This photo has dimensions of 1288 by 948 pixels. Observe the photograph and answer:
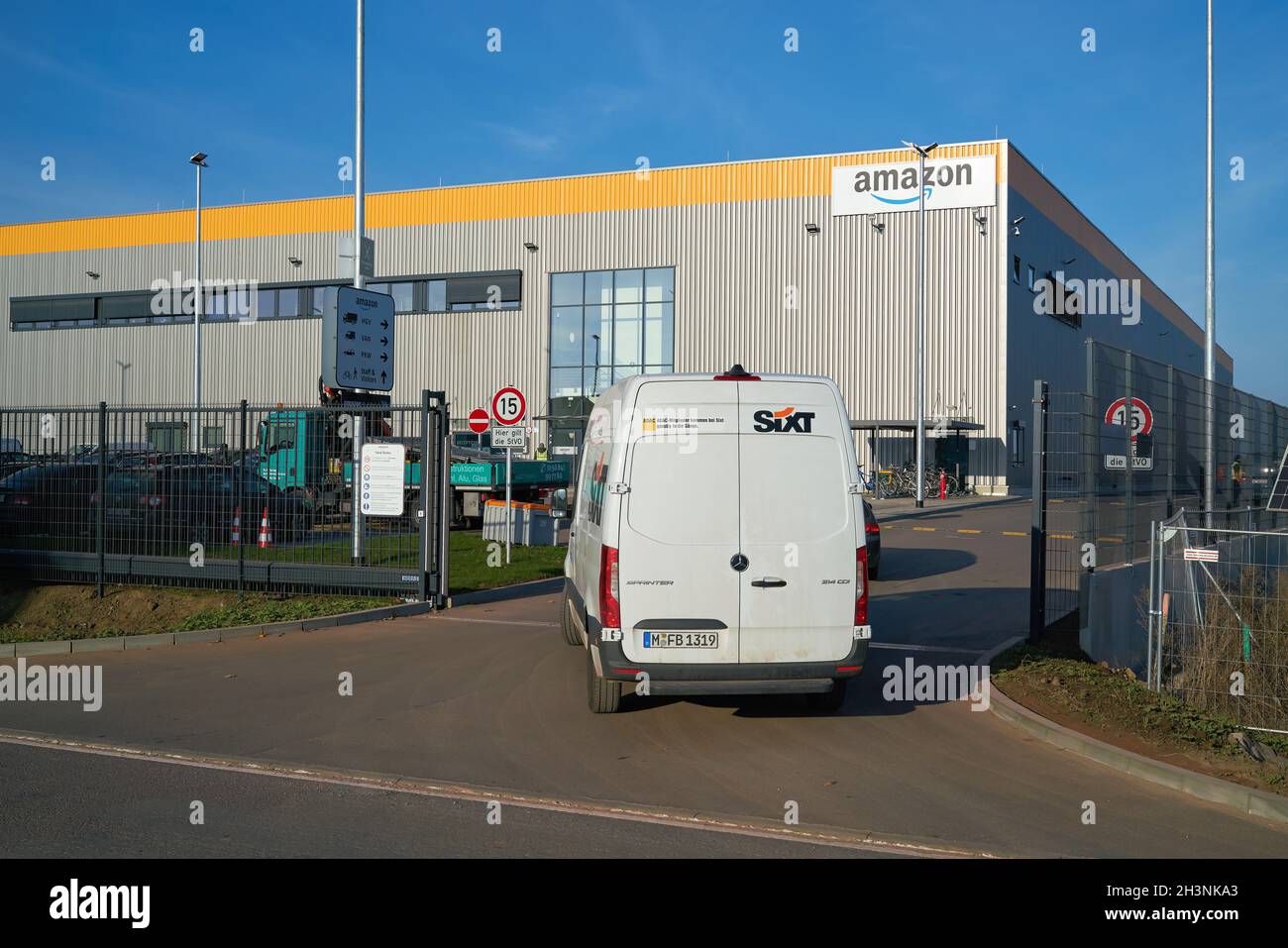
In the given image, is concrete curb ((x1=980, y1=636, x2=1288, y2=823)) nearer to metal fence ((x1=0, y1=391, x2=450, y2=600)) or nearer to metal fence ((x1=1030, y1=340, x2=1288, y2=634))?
metal fence ((x1=1030, y1=340, x2=1288, y2=634))

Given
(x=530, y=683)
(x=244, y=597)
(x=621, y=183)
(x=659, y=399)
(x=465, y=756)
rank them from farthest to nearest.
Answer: (x=621, y=183), (x=244, y=597), (x=530, y=683), (x=659, y=399), (x=465, y=756)

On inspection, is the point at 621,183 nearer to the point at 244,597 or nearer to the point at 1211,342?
the point at 1211,342

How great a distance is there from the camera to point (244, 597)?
1244 cm

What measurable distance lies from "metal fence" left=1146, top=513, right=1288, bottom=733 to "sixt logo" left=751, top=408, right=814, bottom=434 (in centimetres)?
329

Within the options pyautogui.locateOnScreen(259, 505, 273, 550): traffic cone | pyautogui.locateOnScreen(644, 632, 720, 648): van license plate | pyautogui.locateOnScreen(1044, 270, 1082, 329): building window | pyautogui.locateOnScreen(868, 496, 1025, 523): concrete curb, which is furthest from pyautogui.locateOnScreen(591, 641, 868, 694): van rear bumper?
pyautogui.locateOnScreen(1044, 270, 1082, 329): building window

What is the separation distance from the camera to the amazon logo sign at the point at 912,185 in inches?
1638

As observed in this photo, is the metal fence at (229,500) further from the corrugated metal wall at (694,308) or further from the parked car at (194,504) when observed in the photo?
the corrugated metal wall at (694,308)

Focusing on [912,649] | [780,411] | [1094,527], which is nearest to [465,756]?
[780,411]

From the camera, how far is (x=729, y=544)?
7.10 metres

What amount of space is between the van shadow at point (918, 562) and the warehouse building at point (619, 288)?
2049 centimetres

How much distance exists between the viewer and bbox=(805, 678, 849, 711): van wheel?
25.6 ft

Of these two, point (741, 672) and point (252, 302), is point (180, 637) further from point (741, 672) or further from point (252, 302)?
point (252, 302)

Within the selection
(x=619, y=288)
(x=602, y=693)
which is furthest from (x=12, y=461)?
(x=619, y=288)

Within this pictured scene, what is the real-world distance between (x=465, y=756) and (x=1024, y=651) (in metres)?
5.51
